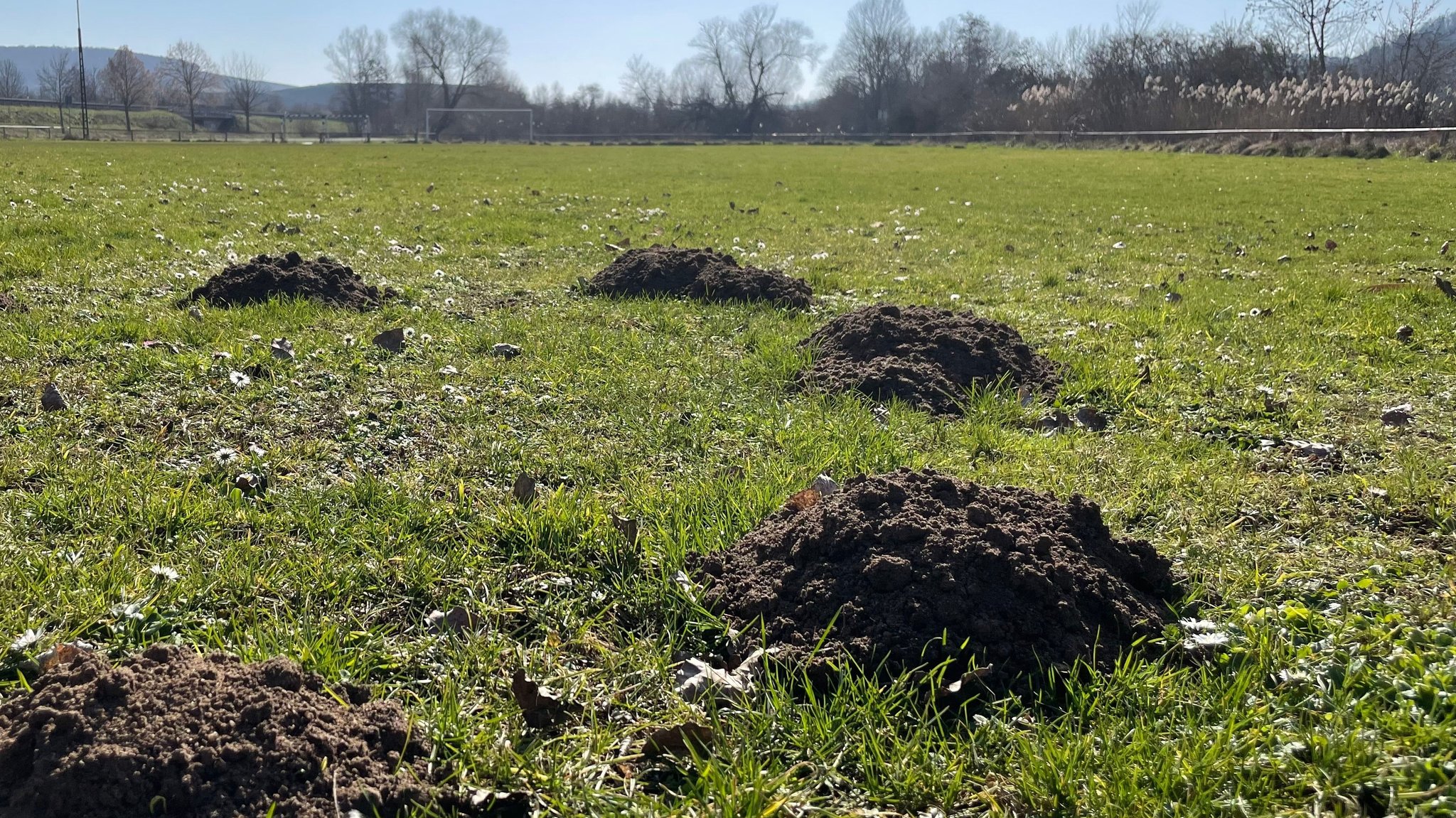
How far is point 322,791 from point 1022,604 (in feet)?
6.05

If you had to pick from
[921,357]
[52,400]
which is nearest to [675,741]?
[921,357]

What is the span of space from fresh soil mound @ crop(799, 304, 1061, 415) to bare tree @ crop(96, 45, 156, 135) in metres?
91.2

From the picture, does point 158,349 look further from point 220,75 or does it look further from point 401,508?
point 220,75

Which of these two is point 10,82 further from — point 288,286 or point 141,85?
point 288,286

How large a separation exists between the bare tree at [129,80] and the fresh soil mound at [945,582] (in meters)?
93.2

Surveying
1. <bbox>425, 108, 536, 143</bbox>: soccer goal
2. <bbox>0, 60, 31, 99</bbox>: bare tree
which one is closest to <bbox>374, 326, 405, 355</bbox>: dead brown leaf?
<bbox>425, 108, 536, 143</bbox>: soccer goal

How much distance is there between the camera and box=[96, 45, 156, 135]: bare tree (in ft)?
262

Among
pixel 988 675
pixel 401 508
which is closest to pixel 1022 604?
pixel 988 675

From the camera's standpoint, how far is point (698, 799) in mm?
1935

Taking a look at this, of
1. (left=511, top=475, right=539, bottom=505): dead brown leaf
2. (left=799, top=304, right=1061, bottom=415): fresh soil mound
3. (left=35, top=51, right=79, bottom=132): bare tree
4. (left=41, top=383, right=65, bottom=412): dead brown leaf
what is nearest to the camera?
(left=511, top=475, right=539, bottom=505): dead brown leaf

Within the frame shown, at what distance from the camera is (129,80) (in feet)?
260

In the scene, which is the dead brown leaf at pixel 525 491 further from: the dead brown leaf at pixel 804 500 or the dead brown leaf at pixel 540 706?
the dead brown leaf at pixel 540 706

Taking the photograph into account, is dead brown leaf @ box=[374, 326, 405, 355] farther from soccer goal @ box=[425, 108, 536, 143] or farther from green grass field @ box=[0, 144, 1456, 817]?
soccer goal @ box=[425, 108, 536, 143]

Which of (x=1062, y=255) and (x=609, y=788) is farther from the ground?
(x=1062, y=255)
